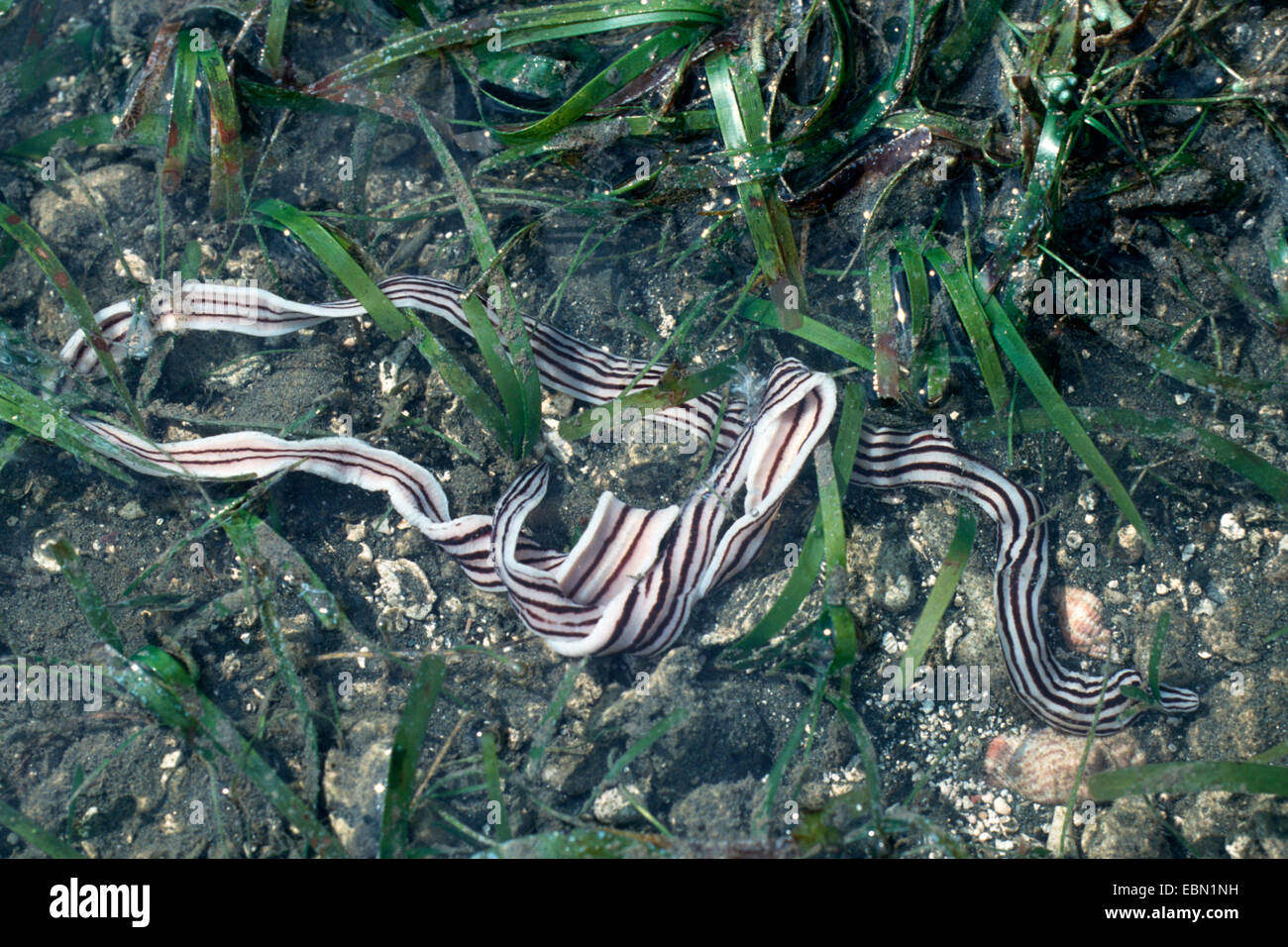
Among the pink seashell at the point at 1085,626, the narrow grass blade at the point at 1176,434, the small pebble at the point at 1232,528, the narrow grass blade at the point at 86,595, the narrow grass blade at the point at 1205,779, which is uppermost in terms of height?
the narrow grass blade at the point at 1176,434

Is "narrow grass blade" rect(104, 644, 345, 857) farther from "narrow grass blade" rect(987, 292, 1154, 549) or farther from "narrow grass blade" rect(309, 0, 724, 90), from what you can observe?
"narrow grass blade" rect(987, 292, 1154, 549)

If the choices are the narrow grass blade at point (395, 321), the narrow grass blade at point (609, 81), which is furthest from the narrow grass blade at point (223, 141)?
the narrow grass blade at point (609, 81)

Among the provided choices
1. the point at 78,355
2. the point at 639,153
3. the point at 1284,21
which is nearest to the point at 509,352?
the point at 639,153

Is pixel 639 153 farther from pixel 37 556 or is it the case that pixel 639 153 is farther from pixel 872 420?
pixel 37 556

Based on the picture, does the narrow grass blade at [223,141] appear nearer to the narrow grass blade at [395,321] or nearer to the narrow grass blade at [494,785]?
the narrow grass blade at [395,321]
